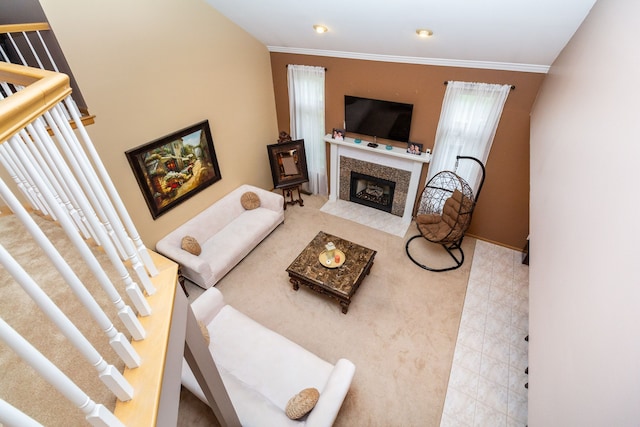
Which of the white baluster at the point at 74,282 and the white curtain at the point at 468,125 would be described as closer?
the white baluster at the point at 74,282

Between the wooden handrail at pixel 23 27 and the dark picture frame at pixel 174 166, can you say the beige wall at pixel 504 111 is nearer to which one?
the dark picture frame at pixel 174 166

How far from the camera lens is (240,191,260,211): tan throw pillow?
5.05 metres

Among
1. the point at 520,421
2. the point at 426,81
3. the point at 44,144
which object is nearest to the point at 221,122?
the point at 426,81

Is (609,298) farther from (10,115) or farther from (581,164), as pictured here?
(10,115)

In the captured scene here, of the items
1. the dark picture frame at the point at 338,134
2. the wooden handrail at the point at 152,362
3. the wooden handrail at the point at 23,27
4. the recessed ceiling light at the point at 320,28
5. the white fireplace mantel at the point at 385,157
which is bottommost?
the white fireplace mantel at the point at 385,157

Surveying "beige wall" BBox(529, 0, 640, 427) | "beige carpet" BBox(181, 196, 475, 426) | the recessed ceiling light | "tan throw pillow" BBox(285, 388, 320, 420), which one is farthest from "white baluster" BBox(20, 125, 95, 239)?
the recessed ceiling light

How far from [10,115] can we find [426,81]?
439 cm

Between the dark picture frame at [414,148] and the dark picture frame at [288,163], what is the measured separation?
1894 mm

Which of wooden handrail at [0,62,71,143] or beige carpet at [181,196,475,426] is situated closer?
wooden handrail at [0,62,71,143]

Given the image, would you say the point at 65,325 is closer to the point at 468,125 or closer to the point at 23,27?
the point at 23,27

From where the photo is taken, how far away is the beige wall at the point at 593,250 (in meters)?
0.84

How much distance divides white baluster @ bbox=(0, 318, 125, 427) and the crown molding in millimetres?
4511

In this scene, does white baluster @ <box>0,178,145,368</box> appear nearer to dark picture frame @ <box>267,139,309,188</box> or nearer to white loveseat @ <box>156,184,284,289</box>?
white loveseat @ <box>156,184,284,289</box>

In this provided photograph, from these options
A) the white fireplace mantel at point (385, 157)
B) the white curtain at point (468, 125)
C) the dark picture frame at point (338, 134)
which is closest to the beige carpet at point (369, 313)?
the white fireplace mantel at point (385, 157)
